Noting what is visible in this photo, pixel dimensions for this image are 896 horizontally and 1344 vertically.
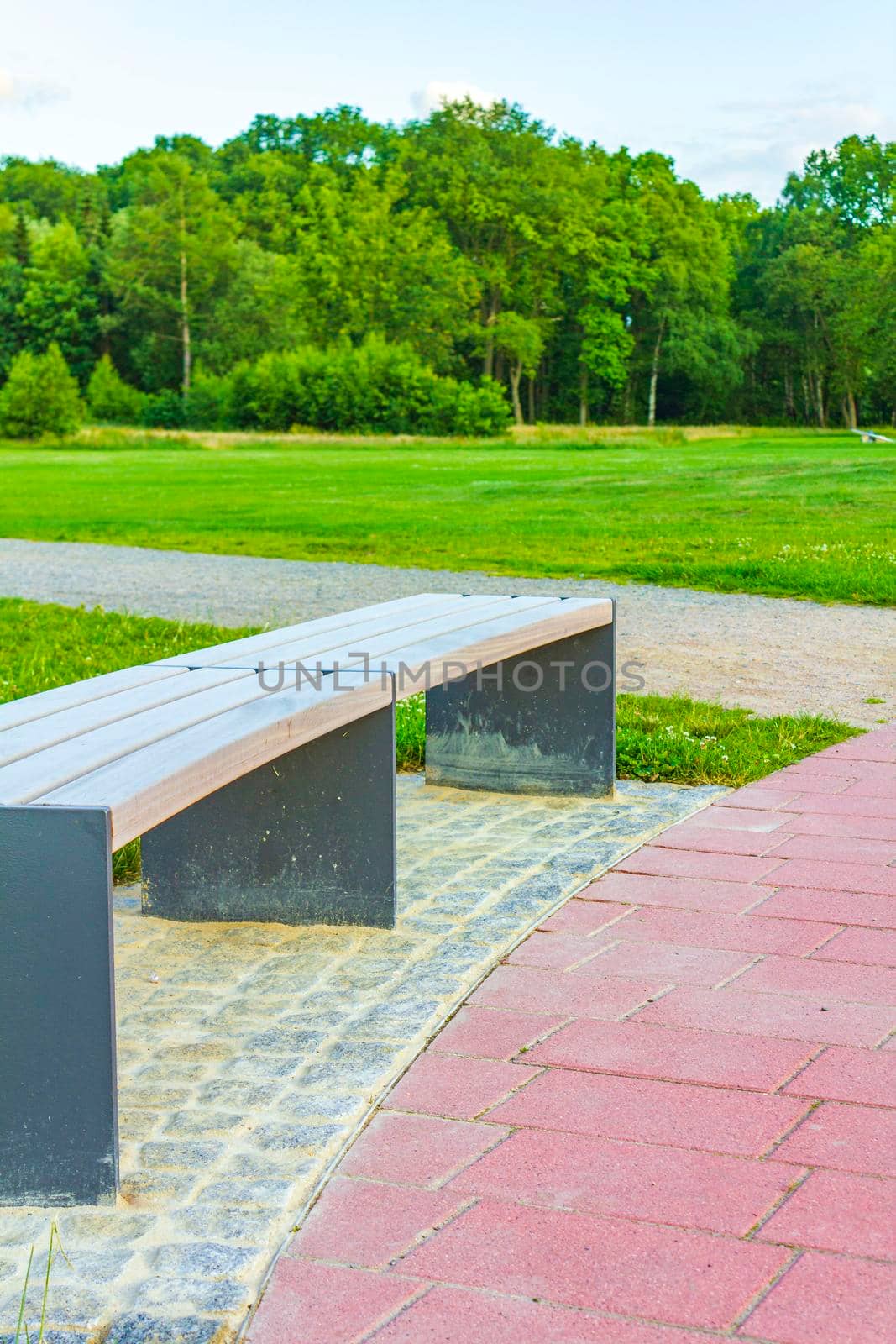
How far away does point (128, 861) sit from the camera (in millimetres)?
4336

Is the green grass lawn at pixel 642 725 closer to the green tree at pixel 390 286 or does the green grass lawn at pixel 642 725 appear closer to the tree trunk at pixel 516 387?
the green tree at pixel 390 286

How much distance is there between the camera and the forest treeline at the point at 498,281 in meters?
63.6

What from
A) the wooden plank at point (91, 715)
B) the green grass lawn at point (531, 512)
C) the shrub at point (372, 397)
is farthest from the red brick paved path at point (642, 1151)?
the shrub at point (372, 397)

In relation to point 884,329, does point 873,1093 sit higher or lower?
lower

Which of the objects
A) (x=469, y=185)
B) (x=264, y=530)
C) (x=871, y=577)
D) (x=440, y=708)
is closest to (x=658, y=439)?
(x=469, y=185)

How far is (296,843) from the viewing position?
3.79 meters

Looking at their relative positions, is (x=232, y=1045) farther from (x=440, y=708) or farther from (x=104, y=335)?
(x=104, y=335)

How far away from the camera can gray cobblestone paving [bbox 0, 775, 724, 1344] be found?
6.87 ft

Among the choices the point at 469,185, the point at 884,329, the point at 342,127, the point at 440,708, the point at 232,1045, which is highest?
the point at 342,127

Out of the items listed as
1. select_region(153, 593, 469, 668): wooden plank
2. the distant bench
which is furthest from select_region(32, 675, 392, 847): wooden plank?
select_region(153, 593, 469, 668): wooden plank

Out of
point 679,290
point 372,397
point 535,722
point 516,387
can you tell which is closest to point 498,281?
point 516,387

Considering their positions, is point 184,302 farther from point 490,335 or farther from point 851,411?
point 851,411

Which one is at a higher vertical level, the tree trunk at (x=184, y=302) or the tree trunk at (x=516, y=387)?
the tree trunk at (x=184, y=302)

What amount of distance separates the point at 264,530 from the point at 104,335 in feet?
199
